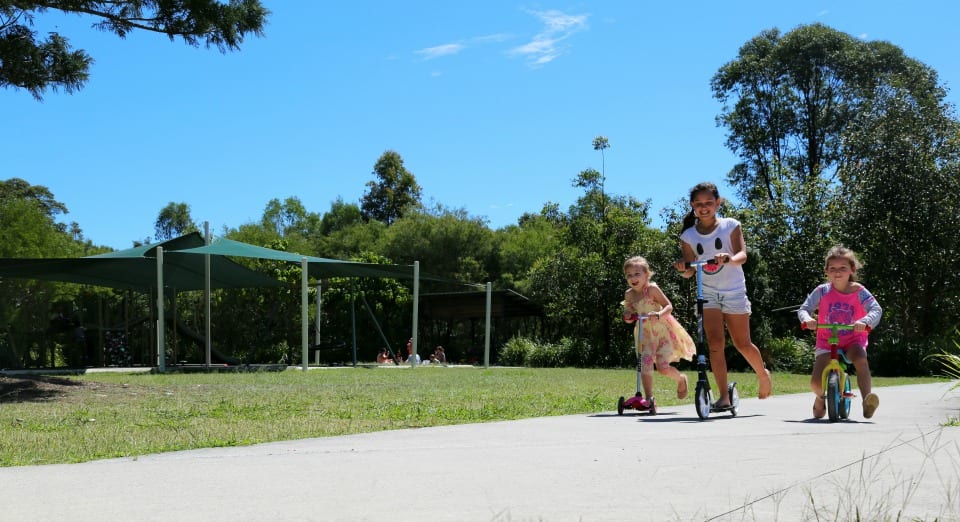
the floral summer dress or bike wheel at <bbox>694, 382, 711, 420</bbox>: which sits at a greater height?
the floral summer dress

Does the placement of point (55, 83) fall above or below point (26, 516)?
above

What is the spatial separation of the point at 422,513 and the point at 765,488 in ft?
3.91

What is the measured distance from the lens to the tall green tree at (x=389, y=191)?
171 feet

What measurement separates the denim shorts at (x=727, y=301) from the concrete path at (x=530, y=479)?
57.2 inches

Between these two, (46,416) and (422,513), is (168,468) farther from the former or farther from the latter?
(46,416)

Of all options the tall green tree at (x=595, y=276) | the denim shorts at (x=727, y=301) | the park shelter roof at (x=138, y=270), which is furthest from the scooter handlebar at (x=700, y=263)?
the tall green tree at (x=595, y=276)

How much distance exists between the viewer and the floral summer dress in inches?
284

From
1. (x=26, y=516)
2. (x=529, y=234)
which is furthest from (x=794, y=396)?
(x=529, y=234)

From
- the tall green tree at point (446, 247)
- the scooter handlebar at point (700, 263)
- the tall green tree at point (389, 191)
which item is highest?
the tall green tree at point (389, 191)

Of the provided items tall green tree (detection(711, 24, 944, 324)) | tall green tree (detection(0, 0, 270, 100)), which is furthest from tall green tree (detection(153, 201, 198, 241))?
tall green tree (detection(0, 0, 270, 100))

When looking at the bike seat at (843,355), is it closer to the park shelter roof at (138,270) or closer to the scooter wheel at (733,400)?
the scooter wheel at (733,400)

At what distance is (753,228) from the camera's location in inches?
1070

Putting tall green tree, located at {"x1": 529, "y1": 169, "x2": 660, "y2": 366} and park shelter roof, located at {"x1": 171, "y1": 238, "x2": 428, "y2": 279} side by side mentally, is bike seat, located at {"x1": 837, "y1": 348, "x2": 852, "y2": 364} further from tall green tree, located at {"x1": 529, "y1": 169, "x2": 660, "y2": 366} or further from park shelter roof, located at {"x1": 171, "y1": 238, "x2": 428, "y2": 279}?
tall green tree, located at {"x1": 529, "y1": 169, "x2": 660, "y2": 366}

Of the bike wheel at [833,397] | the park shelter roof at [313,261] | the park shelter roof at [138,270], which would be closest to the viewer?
the bike wheel at [833,397]
